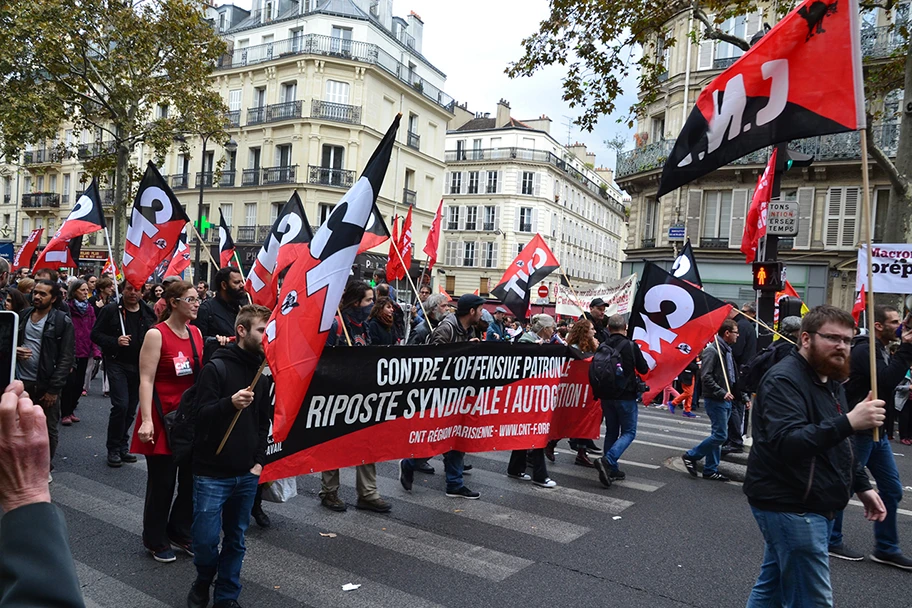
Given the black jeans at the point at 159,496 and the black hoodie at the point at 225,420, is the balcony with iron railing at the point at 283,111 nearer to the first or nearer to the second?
the black jeans at the point at 159,496

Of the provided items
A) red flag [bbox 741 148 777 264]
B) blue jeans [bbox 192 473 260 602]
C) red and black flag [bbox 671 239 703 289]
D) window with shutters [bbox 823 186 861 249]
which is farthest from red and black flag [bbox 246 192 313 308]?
window with shutters [bbox 823 186 861 249]

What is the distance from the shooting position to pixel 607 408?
26.2 feet

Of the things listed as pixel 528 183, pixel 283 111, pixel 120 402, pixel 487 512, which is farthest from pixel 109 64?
pixel 528 183

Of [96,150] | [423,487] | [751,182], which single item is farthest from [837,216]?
[96,150]

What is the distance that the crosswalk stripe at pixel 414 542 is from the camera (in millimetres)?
5059

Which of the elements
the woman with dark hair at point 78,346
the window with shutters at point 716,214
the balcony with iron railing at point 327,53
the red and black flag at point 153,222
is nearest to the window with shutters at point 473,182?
the balcony with iron railing at point 327,53

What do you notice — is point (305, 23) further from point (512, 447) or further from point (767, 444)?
point (767, 444)

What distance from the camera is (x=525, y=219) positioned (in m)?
59.3

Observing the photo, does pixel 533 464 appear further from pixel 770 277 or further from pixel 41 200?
pixel 41 200

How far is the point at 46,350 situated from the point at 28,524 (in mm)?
5585

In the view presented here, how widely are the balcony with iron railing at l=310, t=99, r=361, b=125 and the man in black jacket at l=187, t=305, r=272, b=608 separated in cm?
3650

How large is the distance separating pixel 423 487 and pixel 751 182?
23956 mm

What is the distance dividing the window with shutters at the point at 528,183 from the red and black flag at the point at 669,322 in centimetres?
5261

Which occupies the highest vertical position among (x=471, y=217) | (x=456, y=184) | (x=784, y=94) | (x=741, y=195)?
(x=456, y=184)
